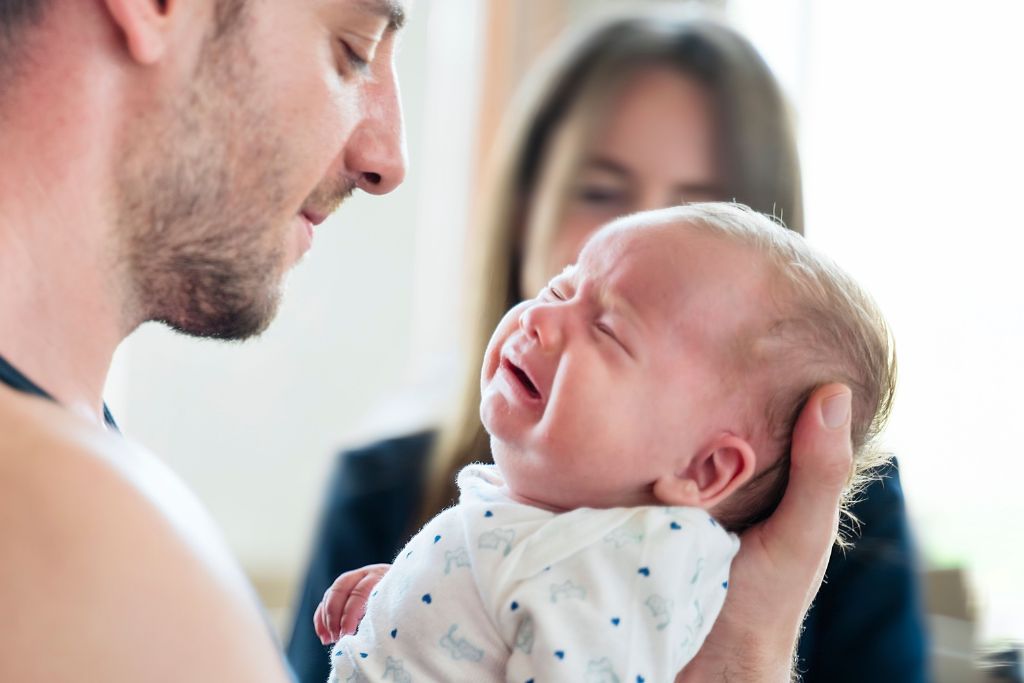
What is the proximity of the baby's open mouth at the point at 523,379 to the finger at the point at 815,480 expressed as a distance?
0.24m

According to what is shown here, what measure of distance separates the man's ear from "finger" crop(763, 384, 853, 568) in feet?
2.21

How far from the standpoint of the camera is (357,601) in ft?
3.59

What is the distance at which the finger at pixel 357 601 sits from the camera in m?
1.07

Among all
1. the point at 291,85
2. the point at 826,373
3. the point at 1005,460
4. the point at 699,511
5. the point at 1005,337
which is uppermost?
the point at 291,85

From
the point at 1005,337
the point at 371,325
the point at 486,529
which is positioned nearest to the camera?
the point at 486,529

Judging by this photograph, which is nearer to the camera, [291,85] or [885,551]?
[291,85]

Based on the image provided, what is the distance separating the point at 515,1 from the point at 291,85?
2.20 m

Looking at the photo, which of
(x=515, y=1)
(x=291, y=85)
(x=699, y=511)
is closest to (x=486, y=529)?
(x=699, y=511)

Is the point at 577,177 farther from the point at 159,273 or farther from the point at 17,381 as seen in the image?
the point at 17,381

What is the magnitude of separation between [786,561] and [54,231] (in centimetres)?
74

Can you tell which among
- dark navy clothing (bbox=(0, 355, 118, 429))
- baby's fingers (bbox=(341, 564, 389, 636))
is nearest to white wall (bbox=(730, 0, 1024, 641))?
baby's fingers (bbox=(341, 564, 389, 636))

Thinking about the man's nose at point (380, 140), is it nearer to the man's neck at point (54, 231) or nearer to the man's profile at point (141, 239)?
the man's profile at point (141, 239)

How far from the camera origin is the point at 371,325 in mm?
3543

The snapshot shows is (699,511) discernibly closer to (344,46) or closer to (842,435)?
(842,435)
